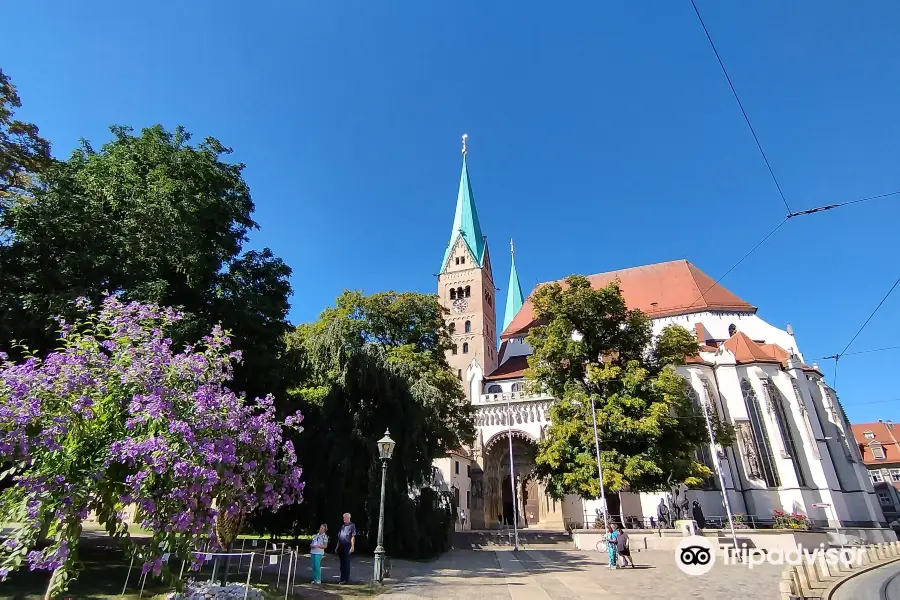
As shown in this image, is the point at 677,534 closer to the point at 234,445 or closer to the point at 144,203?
the point at 234,445

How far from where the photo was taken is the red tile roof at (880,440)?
176 feet

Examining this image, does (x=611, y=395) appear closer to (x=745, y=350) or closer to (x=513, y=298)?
(x=745, y=350)

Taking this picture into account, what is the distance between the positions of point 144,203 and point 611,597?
559 inches

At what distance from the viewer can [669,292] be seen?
40.4 m

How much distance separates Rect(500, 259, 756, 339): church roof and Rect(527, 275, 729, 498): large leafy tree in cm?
1264

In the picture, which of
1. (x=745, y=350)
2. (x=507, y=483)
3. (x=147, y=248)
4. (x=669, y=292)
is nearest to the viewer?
(x=147, y=248)

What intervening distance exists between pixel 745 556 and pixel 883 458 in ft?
172

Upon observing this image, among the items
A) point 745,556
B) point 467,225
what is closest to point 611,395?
point 745,556

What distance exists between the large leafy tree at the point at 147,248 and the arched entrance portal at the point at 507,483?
26.2 meters

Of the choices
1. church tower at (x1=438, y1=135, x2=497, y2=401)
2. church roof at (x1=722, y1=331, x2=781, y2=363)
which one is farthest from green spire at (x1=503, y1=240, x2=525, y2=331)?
church roof at (x1=722, y1=331, x2=781, y2=363)

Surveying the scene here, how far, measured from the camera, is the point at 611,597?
908cm

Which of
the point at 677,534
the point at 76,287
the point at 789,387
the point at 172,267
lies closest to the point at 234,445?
the point at 76,287

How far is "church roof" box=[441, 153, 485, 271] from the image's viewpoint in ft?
167

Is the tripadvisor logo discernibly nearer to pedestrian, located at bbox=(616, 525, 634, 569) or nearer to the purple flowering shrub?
pedestrian, located at bbox=(616, 525, 634, 569)
